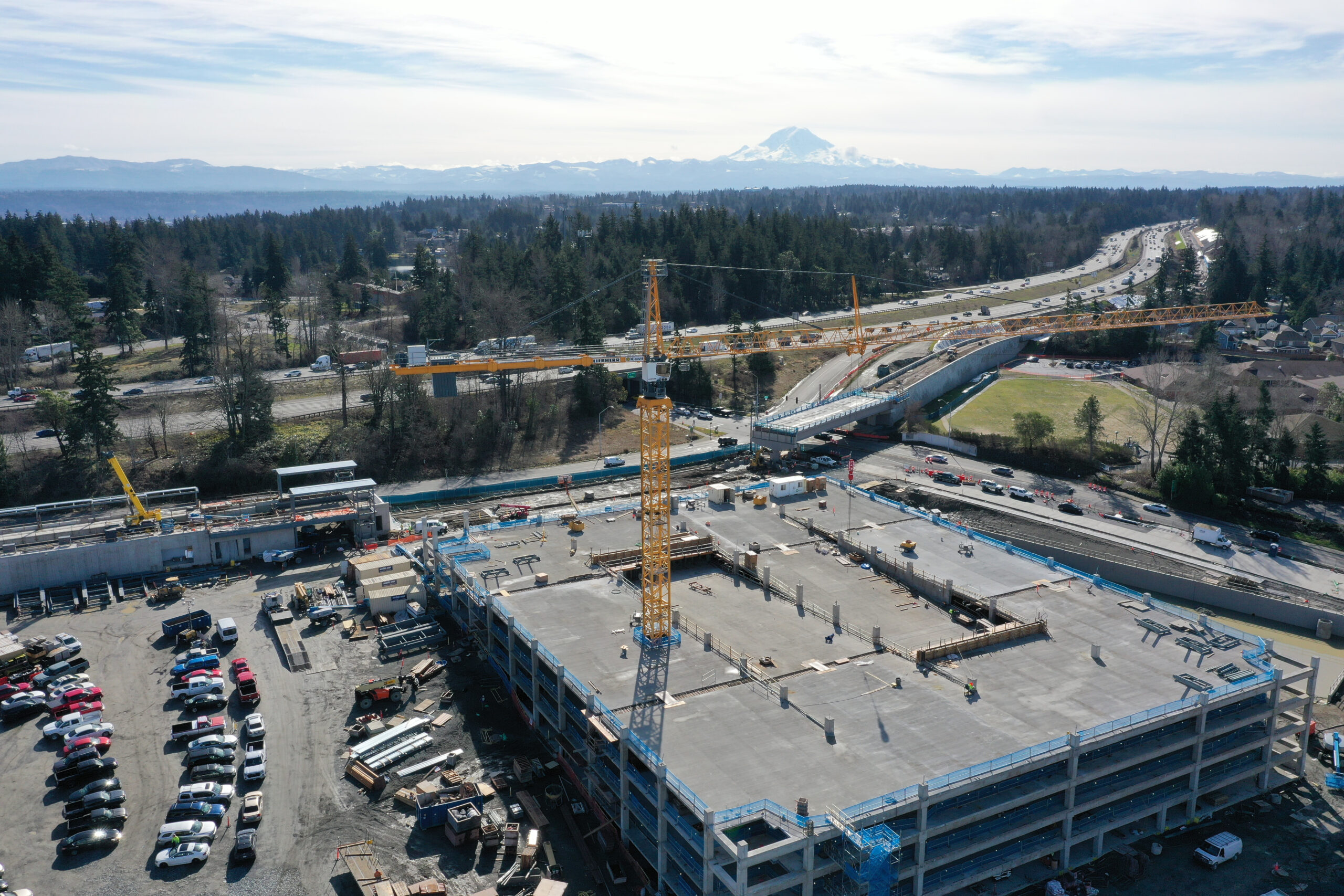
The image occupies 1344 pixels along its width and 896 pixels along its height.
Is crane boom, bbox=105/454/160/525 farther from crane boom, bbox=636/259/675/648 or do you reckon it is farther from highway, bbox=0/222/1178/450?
crane boom, bbox=636/259/675/648

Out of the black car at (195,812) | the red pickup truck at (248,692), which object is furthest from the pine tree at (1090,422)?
the black car at (195,812)

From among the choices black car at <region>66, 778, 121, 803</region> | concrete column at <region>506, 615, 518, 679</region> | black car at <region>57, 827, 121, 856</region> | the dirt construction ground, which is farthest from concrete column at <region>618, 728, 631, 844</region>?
black car at <region>66, 778, 121, 803</region>

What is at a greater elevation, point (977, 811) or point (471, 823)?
point (977, 811)

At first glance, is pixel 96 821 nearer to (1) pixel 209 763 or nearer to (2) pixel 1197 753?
(1) pixel 209 763

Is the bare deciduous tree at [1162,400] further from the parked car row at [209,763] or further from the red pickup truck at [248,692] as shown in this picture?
the parked car row at [209,763]

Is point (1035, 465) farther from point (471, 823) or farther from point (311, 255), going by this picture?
point (311, 255)

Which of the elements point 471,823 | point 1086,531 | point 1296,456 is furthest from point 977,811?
point 1296,456
